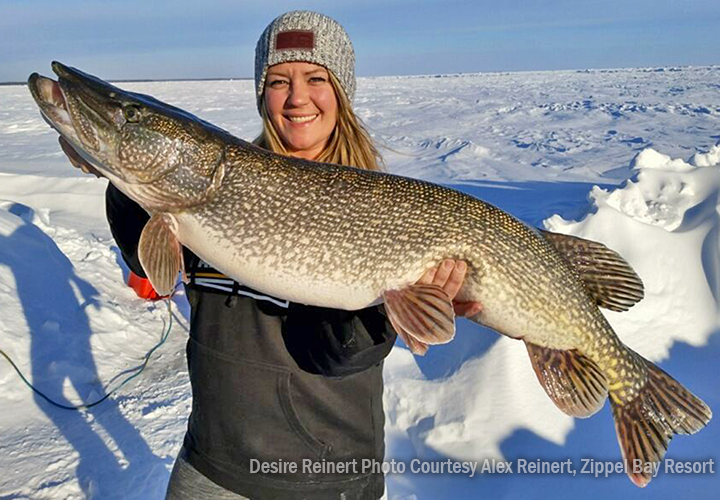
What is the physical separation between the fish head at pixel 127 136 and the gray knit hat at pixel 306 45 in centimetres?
35

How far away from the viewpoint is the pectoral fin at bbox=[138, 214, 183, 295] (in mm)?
1645

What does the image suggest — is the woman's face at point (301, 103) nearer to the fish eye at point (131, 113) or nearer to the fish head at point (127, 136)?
the fish head at point (127, 136)

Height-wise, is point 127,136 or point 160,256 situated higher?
point 127,136

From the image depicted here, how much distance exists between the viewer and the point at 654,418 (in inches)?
71.9

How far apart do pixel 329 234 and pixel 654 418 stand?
1.22m

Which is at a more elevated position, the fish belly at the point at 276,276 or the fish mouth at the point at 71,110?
the fish mouth at the point at 71,110

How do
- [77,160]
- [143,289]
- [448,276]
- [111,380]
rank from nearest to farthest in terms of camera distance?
[448,276] → [77,160] → [111,380] → [143,289]

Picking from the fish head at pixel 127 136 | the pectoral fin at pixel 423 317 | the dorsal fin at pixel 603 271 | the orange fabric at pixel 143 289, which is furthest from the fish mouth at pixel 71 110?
the orange fabric at pixel 143 289

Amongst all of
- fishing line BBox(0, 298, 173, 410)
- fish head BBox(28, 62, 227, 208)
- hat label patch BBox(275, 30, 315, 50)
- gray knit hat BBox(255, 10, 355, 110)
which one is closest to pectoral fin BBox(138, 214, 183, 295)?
fish head BBox(28, 62, 227, 208)

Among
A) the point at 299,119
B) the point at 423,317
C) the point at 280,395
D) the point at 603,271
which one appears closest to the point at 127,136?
the point at 299,119

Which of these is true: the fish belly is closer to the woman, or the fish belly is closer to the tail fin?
the woman

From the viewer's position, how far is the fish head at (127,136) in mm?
1699

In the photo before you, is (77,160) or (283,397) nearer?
(283,397)

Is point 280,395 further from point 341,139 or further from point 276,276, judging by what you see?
point 341,139
